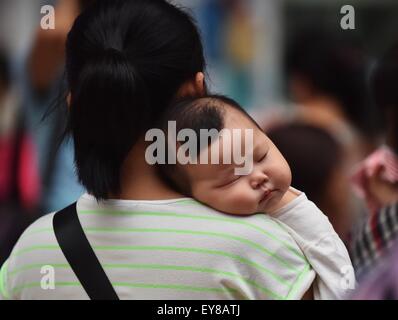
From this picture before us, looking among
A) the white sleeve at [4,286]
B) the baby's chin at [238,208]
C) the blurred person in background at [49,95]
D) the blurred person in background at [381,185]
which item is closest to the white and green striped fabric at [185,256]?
the baby's chin at [238,208]

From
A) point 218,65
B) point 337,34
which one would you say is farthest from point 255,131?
point 218,65

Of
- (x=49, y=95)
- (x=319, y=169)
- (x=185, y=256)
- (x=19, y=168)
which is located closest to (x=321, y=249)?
(x=185, y=256)

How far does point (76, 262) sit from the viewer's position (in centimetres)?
188

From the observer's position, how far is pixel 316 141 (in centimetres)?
293

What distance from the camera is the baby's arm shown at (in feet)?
6.05

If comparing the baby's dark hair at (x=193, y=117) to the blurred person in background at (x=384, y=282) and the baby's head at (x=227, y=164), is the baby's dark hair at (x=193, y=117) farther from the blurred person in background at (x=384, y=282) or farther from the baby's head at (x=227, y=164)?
the blurred person in background at (x=384, y=282)

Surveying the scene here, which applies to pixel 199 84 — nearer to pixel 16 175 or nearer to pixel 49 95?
pixel 49 95

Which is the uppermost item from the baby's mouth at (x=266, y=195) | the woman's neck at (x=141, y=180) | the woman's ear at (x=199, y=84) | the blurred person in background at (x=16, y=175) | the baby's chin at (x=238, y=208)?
the woman's ear at (x=199, y=84)

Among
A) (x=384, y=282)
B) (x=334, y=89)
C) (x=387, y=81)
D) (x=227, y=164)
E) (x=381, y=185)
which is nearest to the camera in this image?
(x=384, y=282)

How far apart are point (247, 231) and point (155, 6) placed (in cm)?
49

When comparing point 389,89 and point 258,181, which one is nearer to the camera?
point 258,181

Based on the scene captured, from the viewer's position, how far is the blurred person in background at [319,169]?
2.81 meters

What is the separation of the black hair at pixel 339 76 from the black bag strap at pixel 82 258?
242cm

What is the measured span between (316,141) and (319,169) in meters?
0.13
